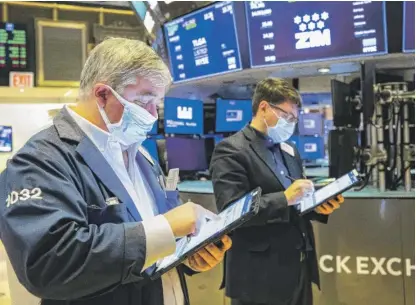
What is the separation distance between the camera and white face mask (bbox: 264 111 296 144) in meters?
2.26

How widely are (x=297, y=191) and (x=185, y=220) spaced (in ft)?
3.69

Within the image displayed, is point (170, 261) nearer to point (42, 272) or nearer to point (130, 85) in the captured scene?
point (42, 272)

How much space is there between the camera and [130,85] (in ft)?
3.77

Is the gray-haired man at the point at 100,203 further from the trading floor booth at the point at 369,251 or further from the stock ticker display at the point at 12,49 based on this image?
the stock ticker display at the point at 12,49

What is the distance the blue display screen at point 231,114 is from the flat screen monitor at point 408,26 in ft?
6.40

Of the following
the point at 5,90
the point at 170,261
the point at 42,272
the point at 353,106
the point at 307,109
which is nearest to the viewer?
the point at 42,272

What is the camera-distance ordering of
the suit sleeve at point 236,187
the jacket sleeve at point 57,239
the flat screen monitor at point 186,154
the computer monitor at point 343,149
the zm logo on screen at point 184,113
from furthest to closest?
the zm logo on screen at point 184,113
the flat screen monitor at point 186,154
the computer monitor at point 343,149
the suit sleeve at point 236,187
the jacket sleeve at point 57,239

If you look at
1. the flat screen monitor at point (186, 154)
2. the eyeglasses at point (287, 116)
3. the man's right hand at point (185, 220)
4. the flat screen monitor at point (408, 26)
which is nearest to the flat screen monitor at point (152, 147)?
the flat screen monitor at point (186, 154)

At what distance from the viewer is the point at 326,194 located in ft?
7.22

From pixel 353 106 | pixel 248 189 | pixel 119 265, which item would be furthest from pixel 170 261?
pixel 353 106

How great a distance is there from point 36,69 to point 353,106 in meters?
4.74

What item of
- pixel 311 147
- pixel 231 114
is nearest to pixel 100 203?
pixel 231 114

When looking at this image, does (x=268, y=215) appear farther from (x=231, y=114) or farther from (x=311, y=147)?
(x=311, y=147)

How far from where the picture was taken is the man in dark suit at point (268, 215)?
2.13m
